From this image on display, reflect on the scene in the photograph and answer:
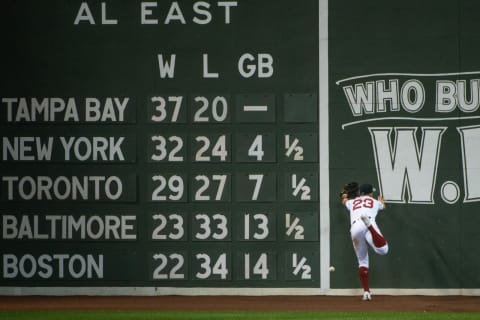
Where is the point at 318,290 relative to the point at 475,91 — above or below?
below

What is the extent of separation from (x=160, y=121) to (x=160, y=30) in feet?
4.02

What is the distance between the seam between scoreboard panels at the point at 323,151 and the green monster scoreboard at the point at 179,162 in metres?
0.08

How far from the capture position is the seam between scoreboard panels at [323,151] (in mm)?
15016

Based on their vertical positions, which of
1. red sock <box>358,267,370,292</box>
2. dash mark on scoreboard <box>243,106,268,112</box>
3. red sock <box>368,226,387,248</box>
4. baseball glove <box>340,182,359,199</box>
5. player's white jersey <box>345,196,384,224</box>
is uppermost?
dash mark on scoreboard <box>243,106,268,112</box>

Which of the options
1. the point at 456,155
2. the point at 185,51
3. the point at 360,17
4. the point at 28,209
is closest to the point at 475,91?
the point at 456,155

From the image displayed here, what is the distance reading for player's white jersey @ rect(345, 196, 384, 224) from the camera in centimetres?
1438

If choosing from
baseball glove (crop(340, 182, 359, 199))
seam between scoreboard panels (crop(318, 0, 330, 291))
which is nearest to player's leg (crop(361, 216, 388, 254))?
baseball glove (crop(340, 182, 359, 199))

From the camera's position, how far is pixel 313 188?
15000mm

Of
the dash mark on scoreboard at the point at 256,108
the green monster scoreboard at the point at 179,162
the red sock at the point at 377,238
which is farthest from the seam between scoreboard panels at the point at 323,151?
the red sock at the point at 377,238

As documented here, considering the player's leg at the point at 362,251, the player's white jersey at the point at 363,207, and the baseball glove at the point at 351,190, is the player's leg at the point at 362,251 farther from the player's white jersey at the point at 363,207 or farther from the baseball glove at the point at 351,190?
the baseball glove at the point at 351,190

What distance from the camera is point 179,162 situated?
15.0m

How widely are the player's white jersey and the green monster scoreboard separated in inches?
25.0

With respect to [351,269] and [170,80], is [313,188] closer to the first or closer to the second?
[351,269]

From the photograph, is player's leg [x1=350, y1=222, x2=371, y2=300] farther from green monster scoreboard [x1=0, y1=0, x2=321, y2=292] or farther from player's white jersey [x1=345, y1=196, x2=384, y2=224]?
green monster scoreboard [x1=0, y1=0, x2=321, y2=292]
